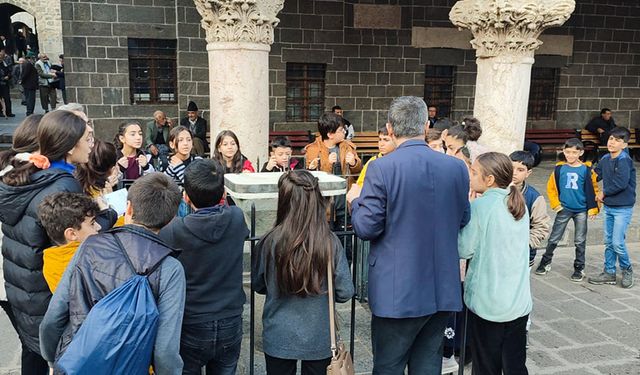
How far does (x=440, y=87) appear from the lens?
1323 centimetres

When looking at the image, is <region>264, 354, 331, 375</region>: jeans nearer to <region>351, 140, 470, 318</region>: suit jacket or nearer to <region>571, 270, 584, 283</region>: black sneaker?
<region>351, 140, 470, 318</region>: suit jacket

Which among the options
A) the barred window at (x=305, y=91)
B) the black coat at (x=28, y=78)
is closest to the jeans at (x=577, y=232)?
the barred window at (x=305, y=91)

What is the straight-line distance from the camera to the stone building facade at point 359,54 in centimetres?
1073

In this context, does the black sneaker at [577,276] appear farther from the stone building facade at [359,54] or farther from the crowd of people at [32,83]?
the crowd of people at [32,83]

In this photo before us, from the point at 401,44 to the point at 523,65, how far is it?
5762 millimetres

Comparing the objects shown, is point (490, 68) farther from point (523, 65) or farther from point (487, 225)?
point (487, 225)

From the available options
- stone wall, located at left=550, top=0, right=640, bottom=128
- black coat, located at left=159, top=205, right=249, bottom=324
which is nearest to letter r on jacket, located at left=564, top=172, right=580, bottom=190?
black coat, located at left=159, top=205, right=249, bottom=324

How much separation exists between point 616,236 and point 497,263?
11.8ft

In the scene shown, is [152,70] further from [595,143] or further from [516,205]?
[595,143]

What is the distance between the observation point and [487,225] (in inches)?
120

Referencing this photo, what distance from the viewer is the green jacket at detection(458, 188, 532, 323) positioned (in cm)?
303

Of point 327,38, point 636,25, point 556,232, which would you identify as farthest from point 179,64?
point 636,25

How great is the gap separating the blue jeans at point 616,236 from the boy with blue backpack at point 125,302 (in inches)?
207

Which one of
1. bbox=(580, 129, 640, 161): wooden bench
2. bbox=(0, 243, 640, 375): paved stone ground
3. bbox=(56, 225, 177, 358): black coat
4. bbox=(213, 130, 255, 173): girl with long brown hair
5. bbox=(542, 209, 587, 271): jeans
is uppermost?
bbox=(213, 130, 255, 173): girl with long brown hair
